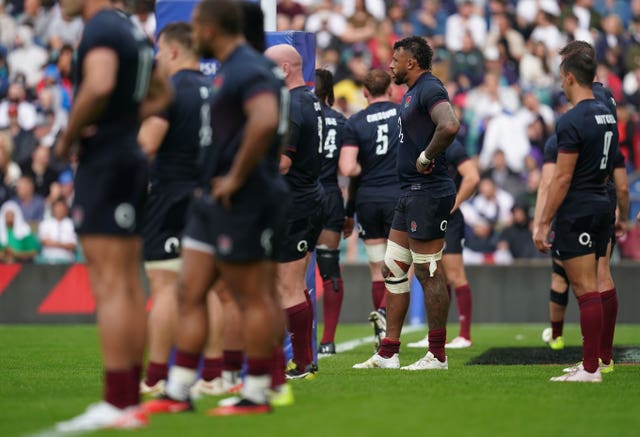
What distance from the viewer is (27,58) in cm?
2456

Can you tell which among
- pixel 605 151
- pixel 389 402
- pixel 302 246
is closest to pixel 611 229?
pixel 605 151

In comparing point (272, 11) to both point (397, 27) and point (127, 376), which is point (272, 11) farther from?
point (397, 27)

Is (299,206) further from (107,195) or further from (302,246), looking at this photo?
(107,195)

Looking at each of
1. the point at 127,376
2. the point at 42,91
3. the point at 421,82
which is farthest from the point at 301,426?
the point at 42,91

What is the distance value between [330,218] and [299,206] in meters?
3.41

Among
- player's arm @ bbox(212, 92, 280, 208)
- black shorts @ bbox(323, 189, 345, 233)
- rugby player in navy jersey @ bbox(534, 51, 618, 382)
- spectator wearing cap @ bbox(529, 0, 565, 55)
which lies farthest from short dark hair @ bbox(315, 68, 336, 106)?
spectator wearing cap @ bbox(529, 0, 565, 55)

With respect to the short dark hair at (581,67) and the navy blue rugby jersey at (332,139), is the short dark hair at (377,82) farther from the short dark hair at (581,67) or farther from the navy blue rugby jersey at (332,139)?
the short dark hair at (581,67)

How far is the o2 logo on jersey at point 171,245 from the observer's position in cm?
811

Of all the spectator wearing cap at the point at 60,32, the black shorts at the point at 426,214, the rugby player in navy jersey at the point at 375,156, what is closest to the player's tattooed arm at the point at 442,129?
the black shorts at the point at 426,214

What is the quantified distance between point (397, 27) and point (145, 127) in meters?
18.3

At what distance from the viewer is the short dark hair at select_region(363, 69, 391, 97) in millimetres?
12789

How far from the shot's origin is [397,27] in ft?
84.3

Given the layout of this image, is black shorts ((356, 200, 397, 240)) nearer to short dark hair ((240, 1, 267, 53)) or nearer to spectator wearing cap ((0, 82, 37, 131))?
short dark hair ((240, 1, 267, 53))

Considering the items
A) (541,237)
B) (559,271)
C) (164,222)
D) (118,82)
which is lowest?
(559,271)
